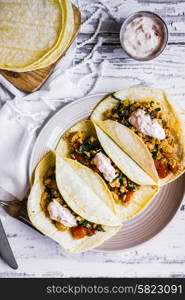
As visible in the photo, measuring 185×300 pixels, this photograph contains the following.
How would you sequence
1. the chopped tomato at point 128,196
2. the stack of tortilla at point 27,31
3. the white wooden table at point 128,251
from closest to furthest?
the stack of tortilla at point 27,31, the chopped tomato at point 128,196, the white wooden table at point 128,251

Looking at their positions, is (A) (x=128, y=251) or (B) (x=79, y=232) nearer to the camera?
(B) (x=79, y=232)

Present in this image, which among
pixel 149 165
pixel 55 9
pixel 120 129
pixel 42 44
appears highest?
pixel 55 9

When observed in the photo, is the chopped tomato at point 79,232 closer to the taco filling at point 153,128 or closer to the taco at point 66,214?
the taco at point 66,214

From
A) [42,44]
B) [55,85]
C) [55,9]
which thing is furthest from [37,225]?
[55,9]

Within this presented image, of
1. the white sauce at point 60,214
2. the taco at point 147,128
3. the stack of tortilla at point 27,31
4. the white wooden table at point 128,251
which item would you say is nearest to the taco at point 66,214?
the white sauce at point 60,214

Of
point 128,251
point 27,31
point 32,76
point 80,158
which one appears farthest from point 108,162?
point 27,31

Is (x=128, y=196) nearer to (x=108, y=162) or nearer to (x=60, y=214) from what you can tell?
(x=108, y=162)

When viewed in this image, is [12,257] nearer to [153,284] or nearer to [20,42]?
[153,284]
